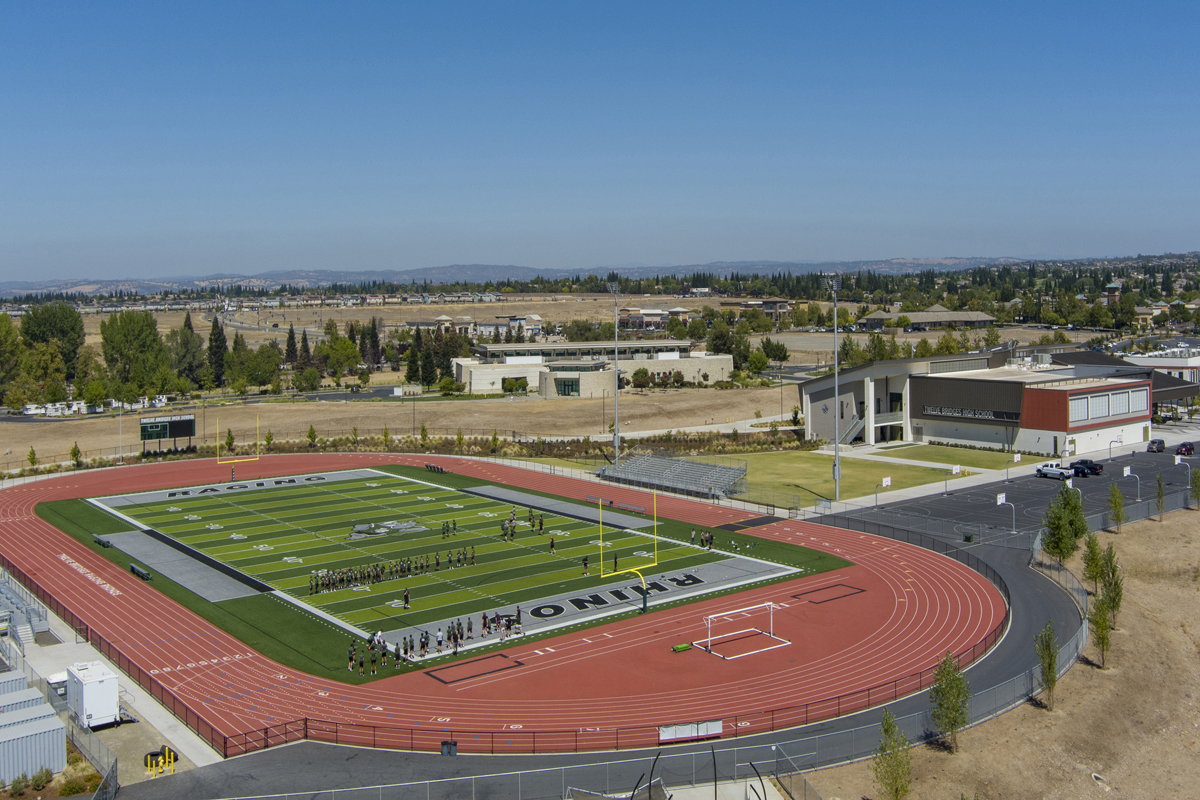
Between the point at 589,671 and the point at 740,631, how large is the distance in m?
7.00

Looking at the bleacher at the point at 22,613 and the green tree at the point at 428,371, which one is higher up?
the green tree at the point at 428,371

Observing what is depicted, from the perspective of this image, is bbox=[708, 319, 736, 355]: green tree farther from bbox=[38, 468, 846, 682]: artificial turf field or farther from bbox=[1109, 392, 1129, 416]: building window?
bbox=[38, 468, 846, 682]: artificial turf field

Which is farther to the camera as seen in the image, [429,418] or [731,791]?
[429,418]

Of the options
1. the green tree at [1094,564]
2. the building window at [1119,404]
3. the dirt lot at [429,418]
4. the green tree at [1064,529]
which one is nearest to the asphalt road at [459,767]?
the green tree at [1094,564]

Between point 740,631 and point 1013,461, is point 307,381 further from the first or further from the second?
point 740,631

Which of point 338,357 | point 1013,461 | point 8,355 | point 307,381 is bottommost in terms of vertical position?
point 1013,461

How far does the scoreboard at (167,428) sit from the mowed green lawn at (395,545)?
17.0 m

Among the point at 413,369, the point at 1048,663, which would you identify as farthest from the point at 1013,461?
the point at 413,369

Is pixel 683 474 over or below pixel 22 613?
below

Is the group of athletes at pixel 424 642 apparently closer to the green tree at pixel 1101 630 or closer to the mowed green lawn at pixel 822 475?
the green tree at pixel 1101 630

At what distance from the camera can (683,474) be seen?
68.3 meters

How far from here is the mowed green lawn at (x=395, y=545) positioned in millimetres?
42281

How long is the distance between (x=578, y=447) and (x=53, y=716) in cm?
5985

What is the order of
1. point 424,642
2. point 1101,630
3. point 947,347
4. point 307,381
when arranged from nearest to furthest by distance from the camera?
point 1101,630 < point 424,642 < point 307,381 < point 947,347
